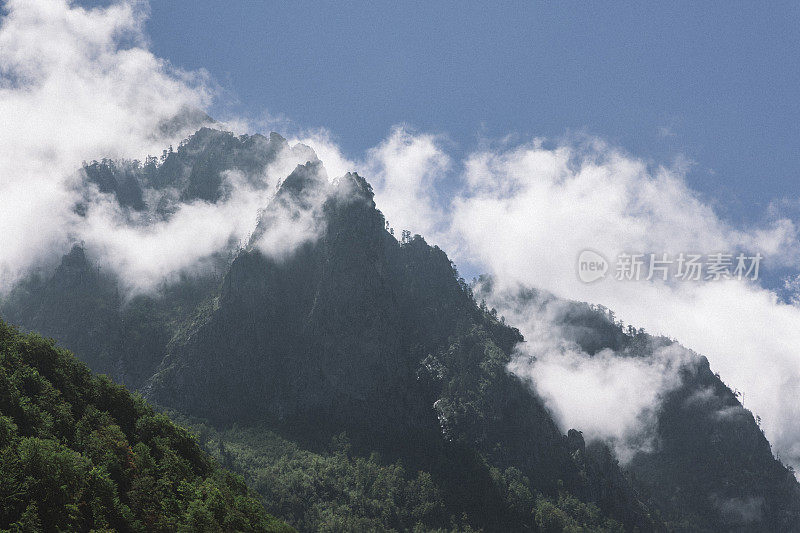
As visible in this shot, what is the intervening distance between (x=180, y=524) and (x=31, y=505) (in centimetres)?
2080

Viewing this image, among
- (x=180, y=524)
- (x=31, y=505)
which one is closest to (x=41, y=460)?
(x=31, y=505)

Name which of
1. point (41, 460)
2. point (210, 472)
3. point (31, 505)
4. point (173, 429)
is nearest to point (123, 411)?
point (173, 429)

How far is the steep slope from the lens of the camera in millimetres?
69875

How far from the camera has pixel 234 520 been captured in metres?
83.1

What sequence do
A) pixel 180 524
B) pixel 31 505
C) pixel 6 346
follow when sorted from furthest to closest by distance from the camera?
pixel 6 346 → pixel 180 524 → pixel 31 505

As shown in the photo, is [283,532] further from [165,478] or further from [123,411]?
[123,411]

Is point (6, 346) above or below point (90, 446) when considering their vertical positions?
above

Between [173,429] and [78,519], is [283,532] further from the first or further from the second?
[173,429]

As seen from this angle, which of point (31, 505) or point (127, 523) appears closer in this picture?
point (31, 505)

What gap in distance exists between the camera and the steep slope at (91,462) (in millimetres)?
69875

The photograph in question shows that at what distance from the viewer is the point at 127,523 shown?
76.0 meters

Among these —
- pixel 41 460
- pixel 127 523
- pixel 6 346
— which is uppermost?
pixel 6 346

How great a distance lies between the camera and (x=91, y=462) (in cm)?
8400

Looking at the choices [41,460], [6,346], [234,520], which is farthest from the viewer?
[6,346]
